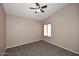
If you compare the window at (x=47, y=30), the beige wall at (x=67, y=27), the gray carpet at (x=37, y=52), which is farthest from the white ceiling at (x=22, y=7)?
the gray carpet at (x=37, y=52)

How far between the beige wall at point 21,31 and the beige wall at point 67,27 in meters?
1.77

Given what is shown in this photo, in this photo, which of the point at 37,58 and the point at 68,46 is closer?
the point at 37,58

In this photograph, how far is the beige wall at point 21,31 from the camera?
463 cm

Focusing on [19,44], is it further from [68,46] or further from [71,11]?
[71,11]

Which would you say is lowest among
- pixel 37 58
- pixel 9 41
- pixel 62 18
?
pixel 9 41

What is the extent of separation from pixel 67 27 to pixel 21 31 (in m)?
3.07

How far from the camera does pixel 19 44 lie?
5.27 m

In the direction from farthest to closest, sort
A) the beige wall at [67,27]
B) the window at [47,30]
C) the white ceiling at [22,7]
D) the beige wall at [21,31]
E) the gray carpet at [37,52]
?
the window at [47,30] → the beige wall at [21,31] → the beige wall at [67,27] → the gray carpet at [37,52] → the white ceiling at [22,7]

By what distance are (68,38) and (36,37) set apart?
3238mm

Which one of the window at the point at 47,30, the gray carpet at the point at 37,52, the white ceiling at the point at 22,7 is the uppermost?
the white ceiling at the point at 22,7

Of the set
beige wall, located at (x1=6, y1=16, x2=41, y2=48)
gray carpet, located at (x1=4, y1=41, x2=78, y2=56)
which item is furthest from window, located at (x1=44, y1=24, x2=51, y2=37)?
gray carpet, located at (x1=4, y1=41, x2=78, y2=56)

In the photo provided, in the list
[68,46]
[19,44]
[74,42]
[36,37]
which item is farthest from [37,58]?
[36,37]

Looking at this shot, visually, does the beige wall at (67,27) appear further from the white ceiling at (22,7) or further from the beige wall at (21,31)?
the beige wall at (21,31)

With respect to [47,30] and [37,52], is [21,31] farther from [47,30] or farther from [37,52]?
[47,30]
